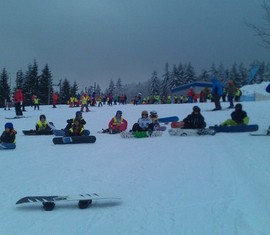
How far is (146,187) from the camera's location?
19.4 ft

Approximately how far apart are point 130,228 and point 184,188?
1.76 m

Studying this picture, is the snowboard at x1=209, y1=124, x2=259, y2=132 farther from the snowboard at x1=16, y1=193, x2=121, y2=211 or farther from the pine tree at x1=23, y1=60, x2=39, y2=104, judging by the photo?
the pine tree at x1=23, y1=60, x2=39, y2=104

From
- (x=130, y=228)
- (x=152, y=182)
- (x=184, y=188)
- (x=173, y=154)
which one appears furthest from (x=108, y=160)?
(x=130, y=228)

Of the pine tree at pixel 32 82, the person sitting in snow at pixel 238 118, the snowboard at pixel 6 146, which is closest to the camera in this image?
the snowboard at pixel 6 146

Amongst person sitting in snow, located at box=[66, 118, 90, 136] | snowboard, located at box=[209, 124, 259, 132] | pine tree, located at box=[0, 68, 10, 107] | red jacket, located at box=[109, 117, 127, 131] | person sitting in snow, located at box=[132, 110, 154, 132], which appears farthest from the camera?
pine tree, located at box=[0, 68, 10, 107]

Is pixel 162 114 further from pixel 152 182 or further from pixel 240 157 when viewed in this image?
pixel 152 182

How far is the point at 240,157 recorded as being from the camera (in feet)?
27.0

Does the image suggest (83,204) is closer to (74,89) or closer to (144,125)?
Answer: (144,125)

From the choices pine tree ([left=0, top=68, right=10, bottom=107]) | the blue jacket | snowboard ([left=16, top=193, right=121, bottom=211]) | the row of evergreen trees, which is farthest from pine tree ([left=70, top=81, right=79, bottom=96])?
snowboard ([left=16, top=193, right=121, bottom=211])

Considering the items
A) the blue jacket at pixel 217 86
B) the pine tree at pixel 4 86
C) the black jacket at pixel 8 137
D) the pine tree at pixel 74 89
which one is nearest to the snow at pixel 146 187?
the black jacket at pixel 8 137

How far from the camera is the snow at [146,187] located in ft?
14.2

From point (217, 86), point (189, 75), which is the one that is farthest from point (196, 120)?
point (189, 75)

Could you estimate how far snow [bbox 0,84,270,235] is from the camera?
170 inches

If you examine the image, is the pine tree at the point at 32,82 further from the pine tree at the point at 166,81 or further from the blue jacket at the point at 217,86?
the blue jacket at the point at 217,86
